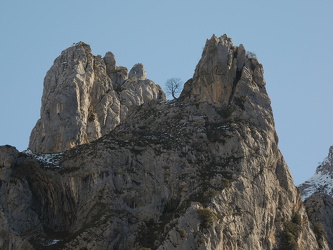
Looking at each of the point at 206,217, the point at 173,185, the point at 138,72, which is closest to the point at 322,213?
the point at 173,185

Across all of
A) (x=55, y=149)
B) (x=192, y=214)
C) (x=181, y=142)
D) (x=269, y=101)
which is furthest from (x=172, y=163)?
(x=55, y=149)

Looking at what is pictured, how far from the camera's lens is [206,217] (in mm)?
106188

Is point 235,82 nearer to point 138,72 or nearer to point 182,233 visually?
point 182,233

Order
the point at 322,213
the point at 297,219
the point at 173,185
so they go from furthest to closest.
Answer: the point at 322,213
the point at 297,219
the point at 173,185

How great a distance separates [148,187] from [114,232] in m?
10.8

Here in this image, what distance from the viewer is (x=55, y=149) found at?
154 meters

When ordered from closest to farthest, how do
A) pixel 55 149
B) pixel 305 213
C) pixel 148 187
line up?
pixel 148 187 < pixel 305 213 < pixel 55 149

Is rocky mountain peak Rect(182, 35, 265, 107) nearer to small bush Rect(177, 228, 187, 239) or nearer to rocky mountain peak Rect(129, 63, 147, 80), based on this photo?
small bush Rect(177, 228, 187, 239)

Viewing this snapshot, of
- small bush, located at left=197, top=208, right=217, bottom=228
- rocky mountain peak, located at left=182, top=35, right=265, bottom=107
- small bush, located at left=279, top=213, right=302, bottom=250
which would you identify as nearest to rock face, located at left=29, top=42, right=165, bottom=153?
rocky mountain peak, located at left=182, top=35, right=265, bottom=107

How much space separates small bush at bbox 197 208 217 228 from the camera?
105625 mm

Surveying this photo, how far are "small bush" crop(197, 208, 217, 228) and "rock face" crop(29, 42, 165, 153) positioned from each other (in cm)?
5254

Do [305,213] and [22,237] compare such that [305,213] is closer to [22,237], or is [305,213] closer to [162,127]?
[162,127]

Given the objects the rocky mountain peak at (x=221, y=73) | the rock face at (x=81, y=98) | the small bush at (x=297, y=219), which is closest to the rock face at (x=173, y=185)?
the small bush at (x=297, y=219)

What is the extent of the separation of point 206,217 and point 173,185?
11.3 m
